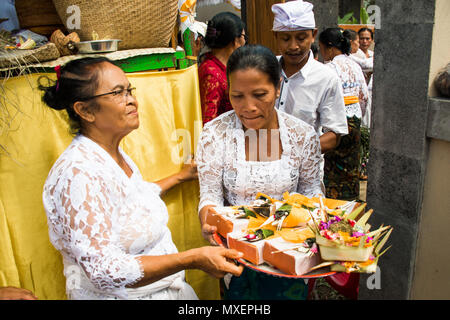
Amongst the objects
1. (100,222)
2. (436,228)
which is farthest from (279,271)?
(436,228)

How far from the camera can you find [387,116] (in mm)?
2262

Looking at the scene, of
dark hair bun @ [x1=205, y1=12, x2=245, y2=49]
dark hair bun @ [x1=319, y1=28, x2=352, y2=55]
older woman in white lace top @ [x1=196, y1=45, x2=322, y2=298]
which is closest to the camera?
older woman in white lace top @ [x1=196, y1=45, x2=322, y2=298]

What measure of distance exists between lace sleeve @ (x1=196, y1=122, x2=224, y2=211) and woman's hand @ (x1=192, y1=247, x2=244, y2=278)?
0.45m

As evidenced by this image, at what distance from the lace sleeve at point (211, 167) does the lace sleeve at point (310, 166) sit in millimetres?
471

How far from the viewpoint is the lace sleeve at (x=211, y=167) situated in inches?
80.4

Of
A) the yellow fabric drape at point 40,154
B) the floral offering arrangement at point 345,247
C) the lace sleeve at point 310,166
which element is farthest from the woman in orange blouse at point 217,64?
the floral offering arrangement at point 345,247

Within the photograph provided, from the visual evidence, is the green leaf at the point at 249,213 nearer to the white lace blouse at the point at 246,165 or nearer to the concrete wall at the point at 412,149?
the white lace blouse at the point at 246,165

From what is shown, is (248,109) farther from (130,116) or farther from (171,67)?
(171,67)

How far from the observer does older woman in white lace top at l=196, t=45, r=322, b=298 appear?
Result: 193 cm

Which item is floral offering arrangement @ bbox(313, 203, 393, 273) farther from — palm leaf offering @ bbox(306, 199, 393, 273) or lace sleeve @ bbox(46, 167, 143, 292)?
lace sleeve @ bbox(46, 167, 143, 292)

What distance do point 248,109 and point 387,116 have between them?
37.4 inches

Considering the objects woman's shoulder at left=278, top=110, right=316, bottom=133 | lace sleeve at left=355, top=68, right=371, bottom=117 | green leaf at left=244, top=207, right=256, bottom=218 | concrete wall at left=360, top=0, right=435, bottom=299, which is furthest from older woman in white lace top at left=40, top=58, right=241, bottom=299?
lace sleeve at left=355, top=68, right=371, bottom=117

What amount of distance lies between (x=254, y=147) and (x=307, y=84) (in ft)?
3.87
